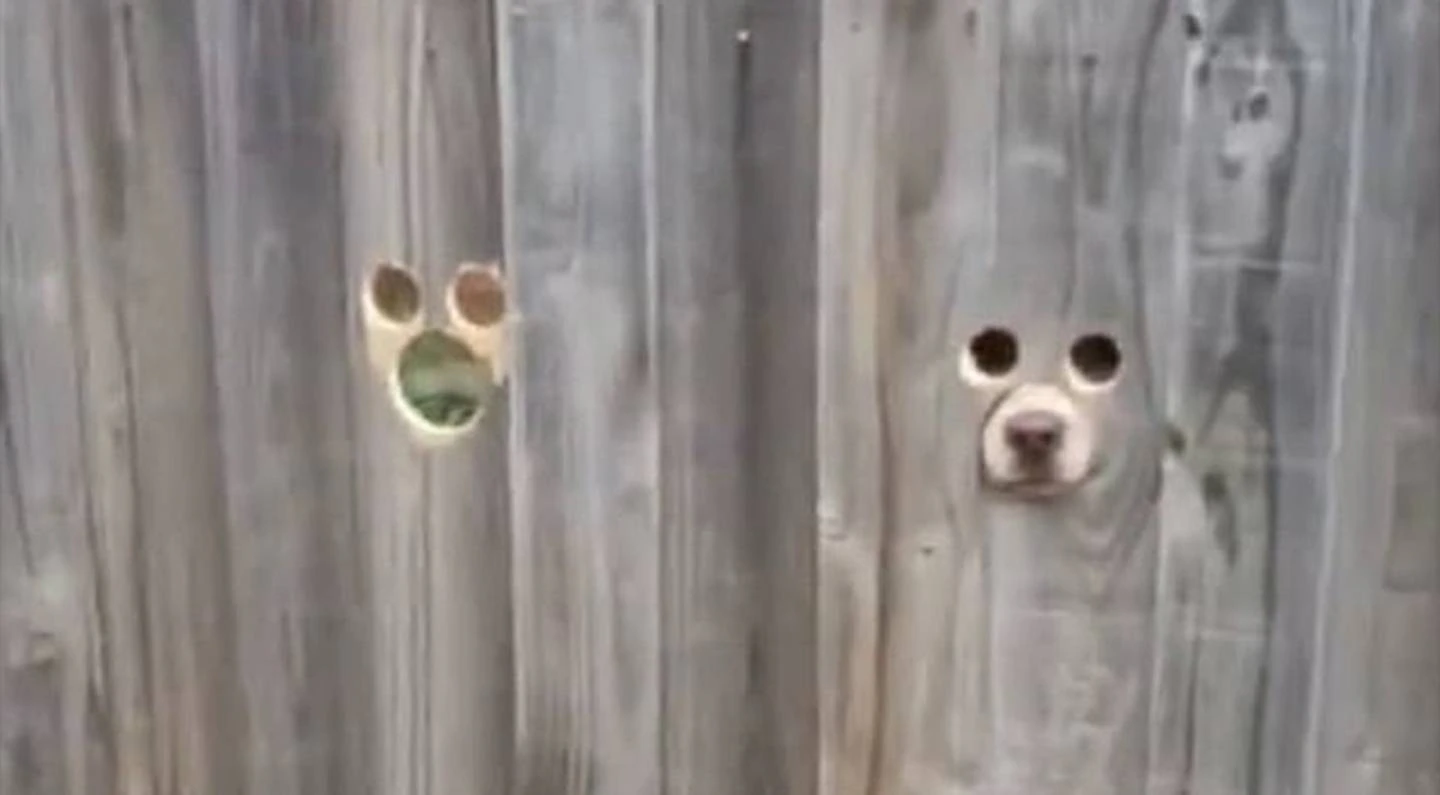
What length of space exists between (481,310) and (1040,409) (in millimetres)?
381

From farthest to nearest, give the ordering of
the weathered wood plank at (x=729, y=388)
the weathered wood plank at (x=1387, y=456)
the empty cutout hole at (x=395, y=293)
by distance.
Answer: the empty cutout hole at (x=395, y=293) → the weathered wood plank at (x=729, y=388) → the weathered wood plank at (x=1387, y=456)

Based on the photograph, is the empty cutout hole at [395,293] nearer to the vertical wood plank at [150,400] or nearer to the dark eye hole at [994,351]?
the vertical wood plank at [150,400]

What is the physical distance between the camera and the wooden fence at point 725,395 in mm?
1358

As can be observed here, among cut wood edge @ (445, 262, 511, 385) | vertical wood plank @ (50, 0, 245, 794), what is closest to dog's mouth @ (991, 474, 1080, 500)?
cut wood edge @ (445, 262, 511, 385)

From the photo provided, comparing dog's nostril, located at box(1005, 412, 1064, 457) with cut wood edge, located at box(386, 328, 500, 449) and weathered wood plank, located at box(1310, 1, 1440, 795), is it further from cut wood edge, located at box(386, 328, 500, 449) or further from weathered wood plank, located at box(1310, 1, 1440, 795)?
cut wood edge, located at box(386, 328, 500, 449)

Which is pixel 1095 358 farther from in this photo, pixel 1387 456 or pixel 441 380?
pixel 441 380

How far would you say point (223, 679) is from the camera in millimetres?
1646

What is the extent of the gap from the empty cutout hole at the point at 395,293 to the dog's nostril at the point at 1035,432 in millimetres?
412

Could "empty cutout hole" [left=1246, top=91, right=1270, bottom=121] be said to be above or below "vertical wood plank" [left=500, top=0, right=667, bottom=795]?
above

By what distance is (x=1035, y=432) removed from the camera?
1403mm

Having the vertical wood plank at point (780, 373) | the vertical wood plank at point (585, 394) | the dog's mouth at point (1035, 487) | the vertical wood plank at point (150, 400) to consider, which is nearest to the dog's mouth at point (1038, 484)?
the dog's mouth at point (1035, 487)

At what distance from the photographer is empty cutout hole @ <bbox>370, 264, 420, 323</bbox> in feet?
4.99

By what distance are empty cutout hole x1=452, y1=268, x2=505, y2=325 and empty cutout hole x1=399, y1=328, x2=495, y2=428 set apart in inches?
0.9

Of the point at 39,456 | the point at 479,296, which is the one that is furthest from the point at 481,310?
the point at 39,456
